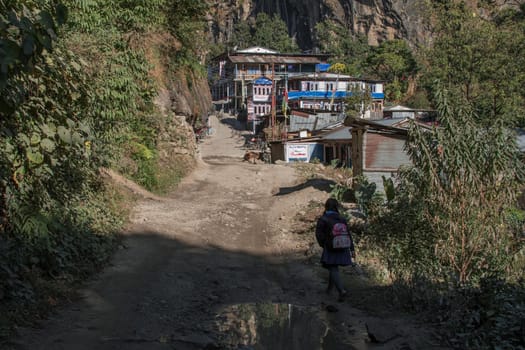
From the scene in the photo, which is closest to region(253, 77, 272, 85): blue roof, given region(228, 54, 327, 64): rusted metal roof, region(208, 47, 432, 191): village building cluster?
region(208, 47, 432, 191): village building cluster

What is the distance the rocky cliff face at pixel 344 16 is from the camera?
297ft

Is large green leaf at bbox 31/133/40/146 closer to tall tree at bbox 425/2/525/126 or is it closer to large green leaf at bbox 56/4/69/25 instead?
large green leaf at bbox 56/4/69/25

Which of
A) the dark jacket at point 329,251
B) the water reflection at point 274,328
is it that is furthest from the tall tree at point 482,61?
the water reflection at point 274,328

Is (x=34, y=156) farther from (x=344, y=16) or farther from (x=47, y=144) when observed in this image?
(x=344, y=16)

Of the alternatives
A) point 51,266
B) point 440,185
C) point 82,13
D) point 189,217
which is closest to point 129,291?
point 51,266

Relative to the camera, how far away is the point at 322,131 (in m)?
45.0

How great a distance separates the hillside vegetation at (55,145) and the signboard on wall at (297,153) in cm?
2474

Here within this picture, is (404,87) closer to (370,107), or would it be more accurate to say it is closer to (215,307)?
(370,107)

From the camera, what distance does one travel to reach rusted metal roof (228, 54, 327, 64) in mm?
79562

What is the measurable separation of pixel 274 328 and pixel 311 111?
47.3m

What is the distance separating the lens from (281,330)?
22.0ft

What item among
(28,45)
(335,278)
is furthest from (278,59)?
(28,45)

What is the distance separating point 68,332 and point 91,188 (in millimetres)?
6589

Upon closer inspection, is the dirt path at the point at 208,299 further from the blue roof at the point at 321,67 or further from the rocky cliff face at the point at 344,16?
the rocky cliff face at the point at 344,16
